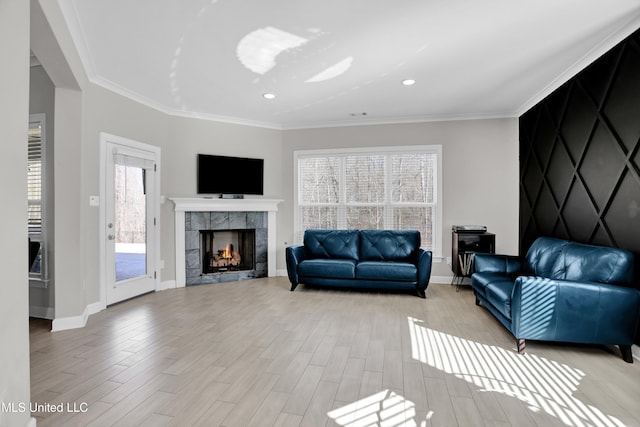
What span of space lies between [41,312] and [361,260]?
4.06 metres

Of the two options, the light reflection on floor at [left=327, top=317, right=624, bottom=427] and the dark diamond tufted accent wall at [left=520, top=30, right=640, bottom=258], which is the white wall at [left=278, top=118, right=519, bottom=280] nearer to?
the dark diamond tufted accent wall at [left=520, top=30, right=640, bottom=258]

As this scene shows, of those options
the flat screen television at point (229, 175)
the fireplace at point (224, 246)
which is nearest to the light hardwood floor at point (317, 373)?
the fireplace at point (224, 246)

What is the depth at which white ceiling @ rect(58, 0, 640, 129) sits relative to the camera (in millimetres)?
2697

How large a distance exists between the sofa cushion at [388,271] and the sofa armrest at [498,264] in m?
0.83

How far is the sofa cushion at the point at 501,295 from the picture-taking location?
317cm

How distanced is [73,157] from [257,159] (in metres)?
2.93

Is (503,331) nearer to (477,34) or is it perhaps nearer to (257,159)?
(477,34)

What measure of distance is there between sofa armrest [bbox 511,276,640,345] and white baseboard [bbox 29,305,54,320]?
4775 mm

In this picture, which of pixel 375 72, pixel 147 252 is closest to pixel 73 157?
pixel 147 252

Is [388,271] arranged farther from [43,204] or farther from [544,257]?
[43,204]

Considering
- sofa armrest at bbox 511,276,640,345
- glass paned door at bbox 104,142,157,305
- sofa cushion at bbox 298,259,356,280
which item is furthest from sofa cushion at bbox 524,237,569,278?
glass paned door at bbox 104,142,157,305

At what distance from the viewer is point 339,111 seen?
5.43 meters

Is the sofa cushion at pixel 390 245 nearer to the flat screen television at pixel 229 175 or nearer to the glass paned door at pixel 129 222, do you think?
the flat screen television at pixel 229 175

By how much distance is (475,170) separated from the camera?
5547 mm
